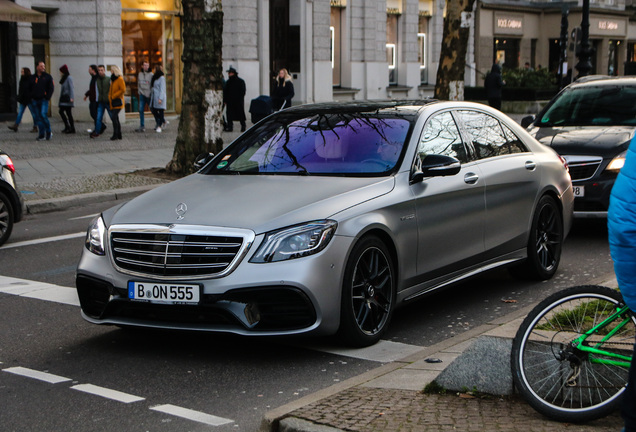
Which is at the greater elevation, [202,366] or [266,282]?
[266,282]

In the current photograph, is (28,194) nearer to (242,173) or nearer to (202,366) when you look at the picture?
(242,173)

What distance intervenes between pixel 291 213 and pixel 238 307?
2.17ft

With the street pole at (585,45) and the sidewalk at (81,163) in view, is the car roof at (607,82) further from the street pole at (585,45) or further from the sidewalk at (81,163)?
the street pole at (585,45)

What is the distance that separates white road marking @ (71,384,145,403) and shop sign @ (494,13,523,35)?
4497 centimetres

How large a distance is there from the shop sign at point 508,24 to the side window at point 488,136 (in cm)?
4137

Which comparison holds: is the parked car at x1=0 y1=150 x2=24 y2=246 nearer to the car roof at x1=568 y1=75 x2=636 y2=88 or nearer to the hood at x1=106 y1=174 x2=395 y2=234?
the hood at x1=106 y1=174 x2=395 y2=234

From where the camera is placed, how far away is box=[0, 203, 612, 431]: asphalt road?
5145mm

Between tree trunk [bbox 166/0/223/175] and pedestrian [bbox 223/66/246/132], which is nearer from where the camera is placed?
tree trunk [bbox 166/0/223/175]

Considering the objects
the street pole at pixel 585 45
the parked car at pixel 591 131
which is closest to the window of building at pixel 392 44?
the street pole at pixel 585 45

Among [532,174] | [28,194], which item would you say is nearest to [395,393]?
[532,174]

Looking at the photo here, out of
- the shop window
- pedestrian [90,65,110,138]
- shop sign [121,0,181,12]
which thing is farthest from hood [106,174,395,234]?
shop sign [121,0,181,12]

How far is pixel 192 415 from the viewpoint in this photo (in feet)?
16.8

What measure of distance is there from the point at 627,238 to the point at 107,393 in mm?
3139

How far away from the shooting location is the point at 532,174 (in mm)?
8305
